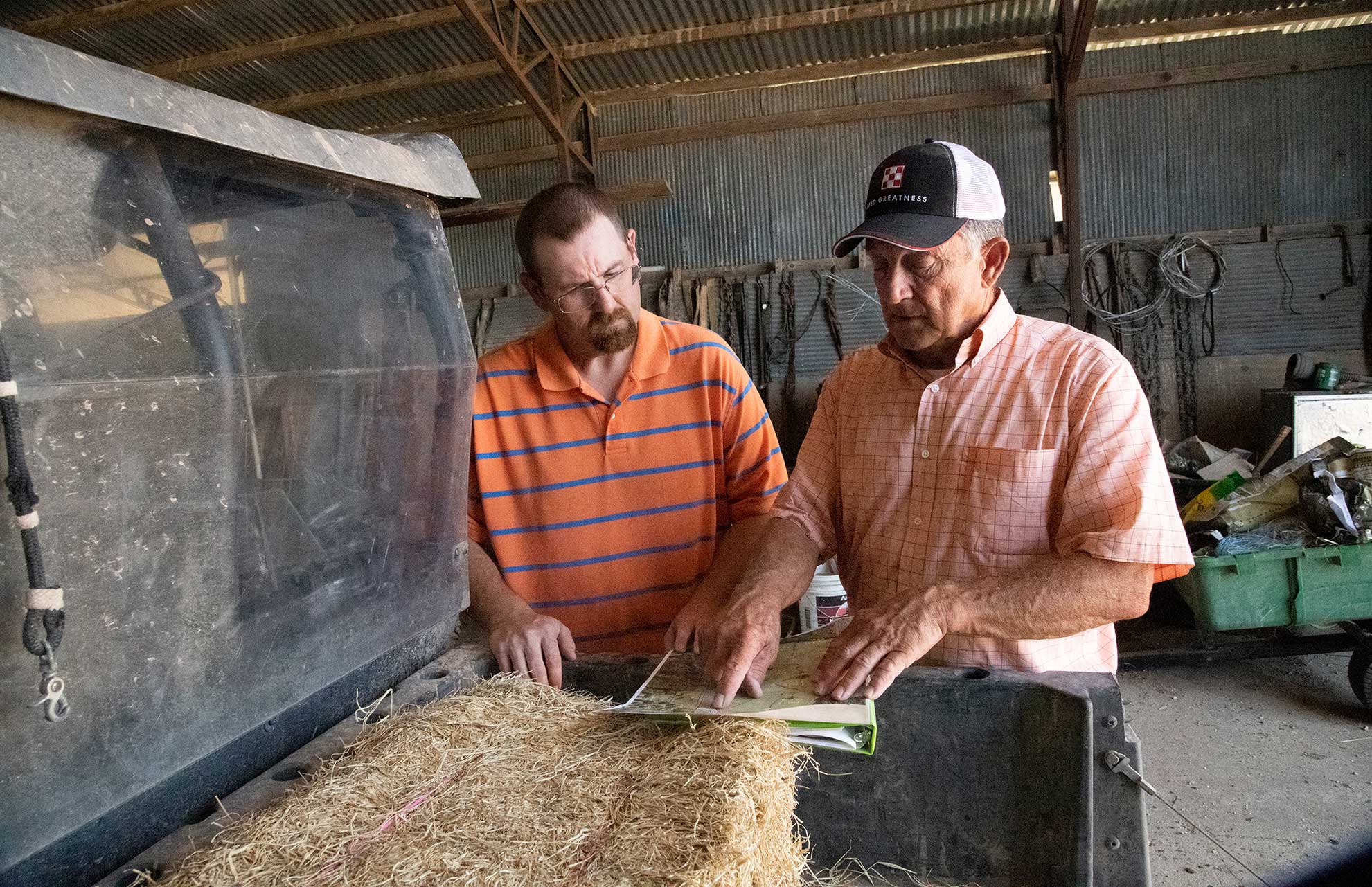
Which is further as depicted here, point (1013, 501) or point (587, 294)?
point (587, 294)

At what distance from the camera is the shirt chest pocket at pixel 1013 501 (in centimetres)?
176

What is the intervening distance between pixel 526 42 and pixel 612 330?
690 cm

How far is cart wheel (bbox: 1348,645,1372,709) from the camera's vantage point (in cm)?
473

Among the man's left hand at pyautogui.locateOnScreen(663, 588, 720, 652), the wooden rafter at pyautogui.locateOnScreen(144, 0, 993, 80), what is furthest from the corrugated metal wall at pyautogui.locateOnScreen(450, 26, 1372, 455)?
the man's left hand at pyautogui.locateOnScreen(663, 588, 720, 652)

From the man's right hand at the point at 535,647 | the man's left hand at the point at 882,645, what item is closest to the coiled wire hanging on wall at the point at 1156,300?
the man's left hand at the point at 882,645

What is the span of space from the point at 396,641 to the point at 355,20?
756 centimetres

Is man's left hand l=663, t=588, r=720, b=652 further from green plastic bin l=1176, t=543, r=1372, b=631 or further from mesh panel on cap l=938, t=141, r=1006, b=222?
green plastic bin l=1176, t=543, r=1372, b=631

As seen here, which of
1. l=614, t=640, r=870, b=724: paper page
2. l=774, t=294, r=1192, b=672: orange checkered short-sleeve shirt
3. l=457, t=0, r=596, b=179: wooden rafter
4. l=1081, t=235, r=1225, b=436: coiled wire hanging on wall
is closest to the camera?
l=614, t=640, r=870, b=724: paper page

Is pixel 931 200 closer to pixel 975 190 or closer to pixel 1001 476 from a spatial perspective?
pixel 975 190

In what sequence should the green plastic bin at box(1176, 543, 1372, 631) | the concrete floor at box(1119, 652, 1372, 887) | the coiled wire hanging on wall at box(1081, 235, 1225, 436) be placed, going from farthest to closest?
the coiled wire hanging on wall at box(1081, 235, 1225, 436)
the green plastic bin at box(1176, 543, 1372, 631)
the concrete floor at box(1119, 652, 1372, 887)

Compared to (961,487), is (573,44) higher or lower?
higher

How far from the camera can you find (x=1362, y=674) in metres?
4.75

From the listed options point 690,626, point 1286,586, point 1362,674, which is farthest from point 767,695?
point 1362,674

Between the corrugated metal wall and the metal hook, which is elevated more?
the corrugated metal wall
